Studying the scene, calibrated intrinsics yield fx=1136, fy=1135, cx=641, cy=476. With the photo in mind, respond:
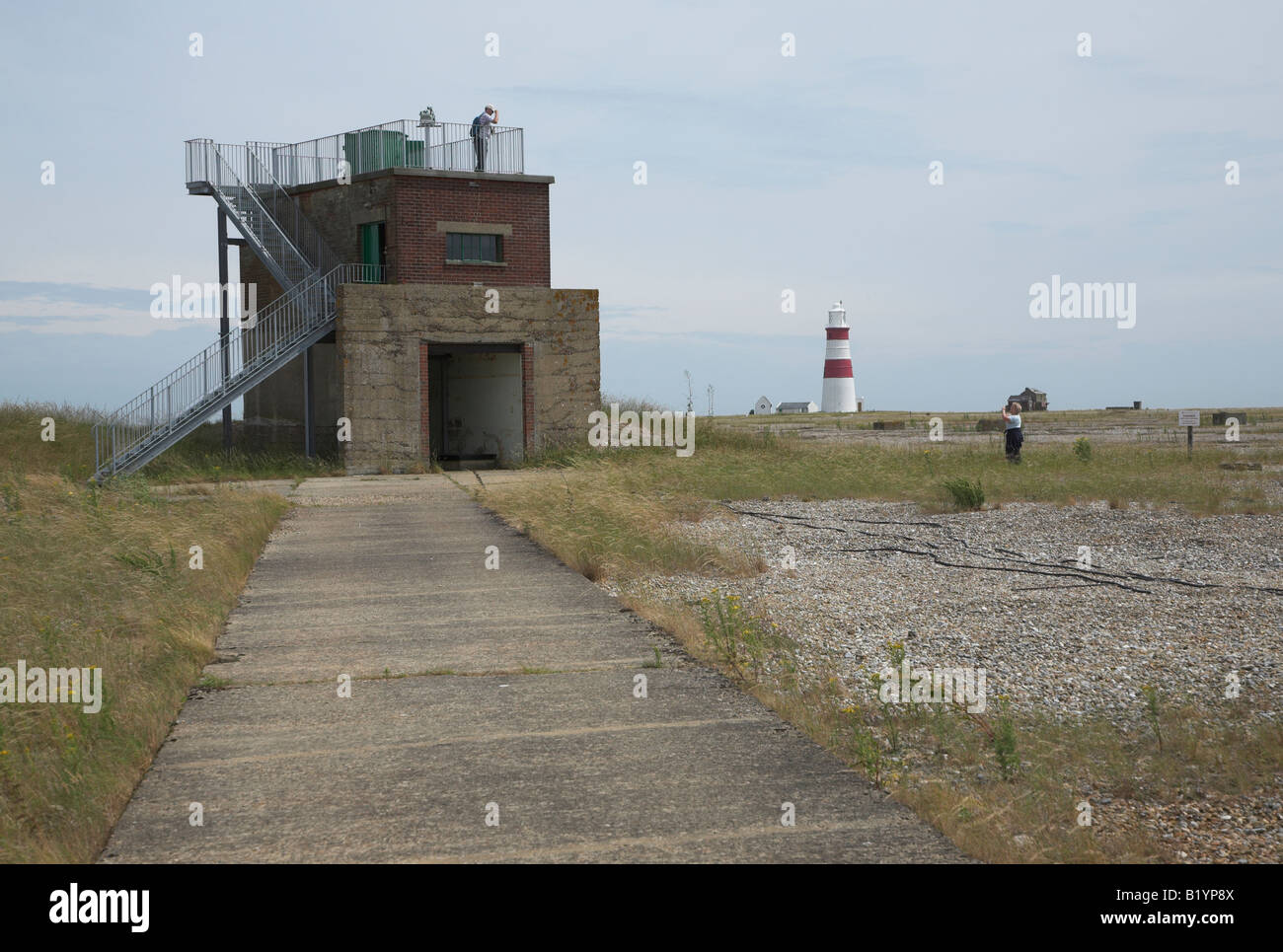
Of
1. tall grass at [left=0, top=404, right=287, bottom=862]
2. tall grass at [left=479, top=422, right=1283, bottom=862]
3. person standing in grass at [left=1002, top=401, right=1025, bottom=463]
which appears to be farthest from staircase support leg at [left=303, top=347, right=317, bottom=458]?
person standing in grass at [left=1002, top=401, right=1025, bottom=463]

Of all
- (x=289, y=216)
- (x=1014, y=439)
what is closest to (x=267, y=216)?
(x=289, y=216)

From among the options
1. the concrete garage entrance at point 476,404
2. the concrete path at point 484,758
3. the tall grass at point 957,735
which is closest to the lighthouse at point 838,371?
the concrete garage entrance at point 476,404

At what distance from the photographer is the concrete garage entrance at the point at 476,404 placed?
2652cm

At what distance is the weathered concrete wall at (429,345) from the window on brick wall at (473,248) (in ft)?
4.97

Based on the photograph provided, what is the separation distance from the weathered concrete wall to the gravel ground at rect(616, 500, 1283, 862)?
1025 centimetres

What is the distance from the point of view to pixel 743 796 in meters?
4.49

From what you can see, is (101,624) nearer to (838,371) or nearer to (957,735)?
(957,735)

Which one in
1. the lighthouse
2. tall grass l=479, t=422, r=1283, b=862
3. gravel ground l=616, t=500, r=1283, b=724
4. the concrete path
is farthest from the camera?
the lighthouse

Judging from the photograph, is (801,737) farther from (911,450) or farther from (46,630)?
(911,450)

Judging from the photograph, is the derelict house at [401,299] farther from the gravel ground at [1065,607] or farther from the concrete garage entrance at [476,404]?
the gravel ground at [1065,607]

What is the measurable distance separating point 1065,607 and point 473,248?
63.4 feet

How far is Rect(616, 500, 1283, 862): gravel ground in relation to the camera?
21.6 feet

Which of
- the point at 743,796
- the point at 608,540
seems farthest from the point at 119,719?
the point at 608,540

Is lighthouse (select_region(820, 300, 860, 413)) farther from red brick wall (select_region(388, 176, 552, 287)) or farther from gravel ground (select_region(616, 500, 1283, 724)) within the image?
gravel ground (select_region(616, 500, 1283, 724))
